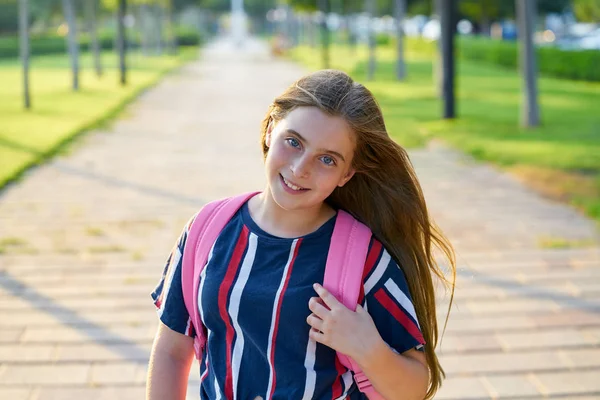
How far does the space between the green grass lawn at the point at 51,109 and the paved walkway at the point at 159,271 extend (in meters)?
0.83

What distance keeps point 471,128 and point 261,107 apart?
5.99 m

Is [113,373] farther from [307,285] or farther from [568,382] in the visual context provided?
[307,285]

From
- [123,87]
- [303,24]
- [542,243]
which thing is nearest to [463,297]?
[542,243]

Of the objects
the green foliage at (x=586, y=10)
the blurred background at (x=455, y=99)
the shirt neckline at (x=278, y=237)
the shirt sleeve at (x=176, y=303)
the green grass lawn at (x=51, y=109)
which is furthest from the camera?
the green foliage at (x=586, y=10)

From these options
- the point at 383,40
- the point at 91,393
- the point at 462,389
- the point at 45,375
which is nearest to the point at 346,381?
the point at 462,389

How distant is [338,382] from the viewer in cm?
183

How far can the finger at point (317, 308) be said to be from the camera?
5.56 ft

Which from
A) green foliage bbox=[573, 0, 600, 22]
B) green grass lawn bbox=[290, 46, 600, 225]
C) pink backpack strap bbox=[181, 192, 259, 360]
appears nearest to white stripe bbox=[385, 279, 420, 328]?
pink backpack strap bbox=[181, 192, 259, 360]

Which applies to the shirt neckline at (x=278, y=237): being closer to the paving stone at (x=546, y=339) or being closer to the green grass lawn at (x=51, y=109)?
the paving stone at (x=546, y=339)

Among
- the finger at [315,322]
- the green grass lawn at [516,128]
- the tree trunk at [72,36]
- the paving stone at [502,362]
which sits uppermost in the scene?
the tree trunk at [72,36]

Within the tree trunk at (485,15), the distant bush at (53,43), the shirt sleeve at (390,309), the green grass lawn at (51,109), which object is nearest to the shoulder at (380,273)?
the shirt sleeve at (390,309)

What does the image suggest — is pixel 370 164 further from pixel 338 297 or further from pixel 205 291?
pixel 205 291

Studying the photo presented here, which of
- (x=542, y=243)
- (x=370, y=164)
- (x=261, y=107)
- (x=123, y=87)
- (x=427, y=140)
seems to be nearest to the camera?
(x=370, y=164)

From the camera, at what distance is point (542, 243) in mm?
6059
